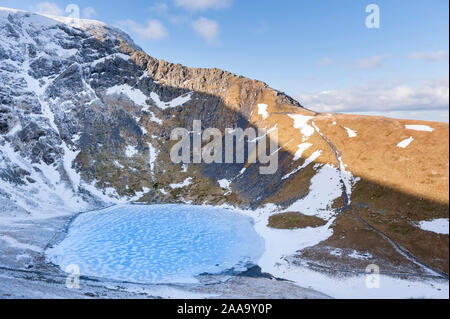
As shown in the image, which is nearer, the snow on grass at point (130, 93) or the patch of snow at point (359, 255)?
the patch of snow at point (359, 255)

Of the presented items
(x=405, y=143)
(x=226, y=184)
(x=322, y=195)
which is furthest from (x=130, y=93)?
(x=405, y=143)

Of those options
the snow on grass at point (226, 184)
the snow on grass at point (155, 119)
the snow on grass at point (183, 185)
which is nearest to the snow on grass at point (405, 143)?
the snow on grass at point (226, 184)

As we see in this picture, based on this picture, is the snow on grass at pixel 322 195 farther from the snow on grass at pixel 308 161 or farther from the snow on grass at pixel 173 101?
the snow on grass at pixel 173 101

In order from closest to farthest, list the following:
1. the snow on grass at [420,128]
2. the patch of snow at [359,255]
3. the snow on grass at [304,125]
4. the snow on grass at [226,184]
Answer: the patch of snow at [359,255] → the snow on grass at [420,128] → the snow on grass at [304,125] → the snow on grass at [226,184]

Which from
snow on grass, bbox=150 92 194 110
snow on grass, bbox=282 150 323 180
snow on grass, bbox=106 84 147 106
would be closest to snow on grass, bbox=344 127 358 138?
snow on grass, bbox=282 150 323 180

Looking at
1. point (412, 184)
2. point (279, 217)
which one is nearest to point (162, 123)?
point (279, 217)

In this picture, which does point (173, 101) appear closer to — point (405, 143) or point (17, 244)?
point (17, 244)
